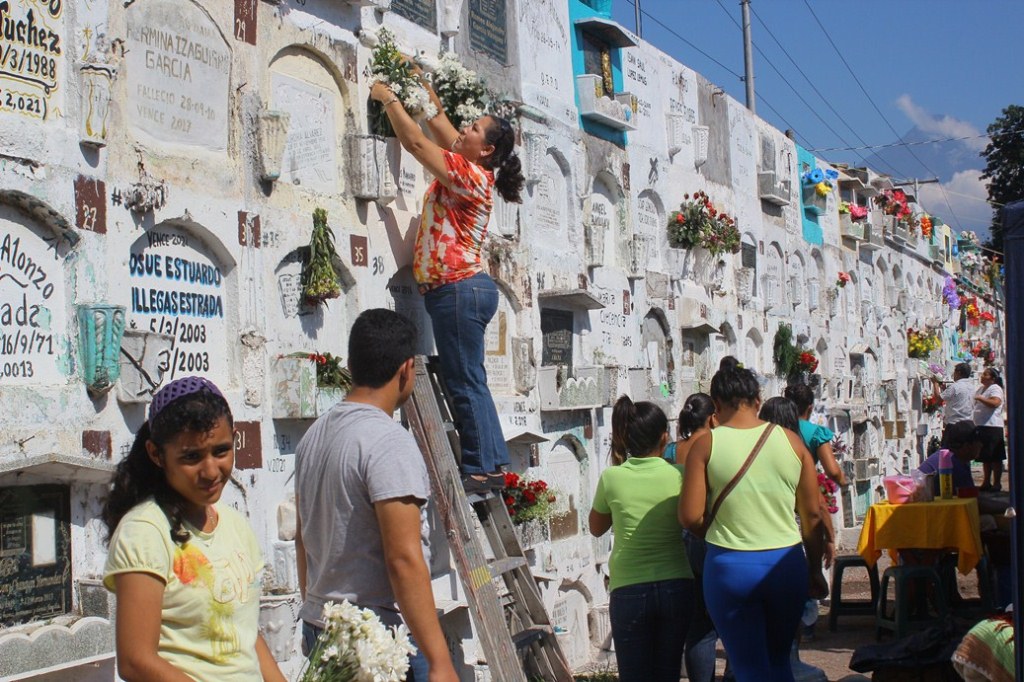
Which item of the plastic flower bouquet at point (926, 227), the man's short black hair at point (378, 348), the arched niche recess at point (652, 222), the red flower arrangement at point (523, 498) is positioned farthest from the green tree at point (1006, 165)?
the man's short black hair at point (378, 348)

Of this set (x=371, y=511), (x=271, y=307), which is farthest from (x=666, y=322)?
(x=371, y=511)

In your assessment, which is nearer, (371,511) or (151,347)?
(371,511)

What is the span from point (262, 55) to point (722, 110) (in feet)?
29.0

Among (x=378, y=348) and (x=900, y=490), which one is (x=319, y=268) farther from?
(x=900, y=490)

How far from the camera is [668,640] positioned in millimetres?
5277

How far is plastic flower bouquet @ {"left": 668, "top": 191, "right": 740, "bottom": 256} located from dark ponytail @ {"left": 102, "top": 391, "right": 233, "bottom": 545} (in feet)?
31.4

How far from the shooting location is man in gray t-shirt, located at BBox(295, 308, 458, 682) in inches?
134

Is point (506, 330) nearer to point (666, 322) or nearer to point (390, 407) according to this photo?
point (666, 322)

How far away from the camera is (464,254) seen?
23.2ft

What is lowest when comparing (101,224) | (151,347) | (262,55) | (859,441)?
(859,441)

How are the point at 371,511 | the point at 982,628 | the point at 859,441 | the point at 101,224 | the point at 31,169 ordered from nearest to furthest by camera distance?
the point at 371,511
the point at 982,628
the point at 31,169
the point at 101,224
the point at 859,441

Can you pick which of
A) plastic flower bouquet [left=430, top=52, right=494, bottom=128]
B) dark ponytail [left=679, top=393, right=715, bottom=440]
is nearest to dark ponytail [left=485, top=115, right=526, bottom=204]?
plastic flower bouquet [left=430, top=52, right=494, bottom=128]

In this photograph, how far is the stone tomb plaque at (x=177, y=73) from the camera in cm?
556

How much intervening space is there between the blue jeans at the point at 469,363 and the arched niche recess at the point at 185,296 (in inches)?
50.8
